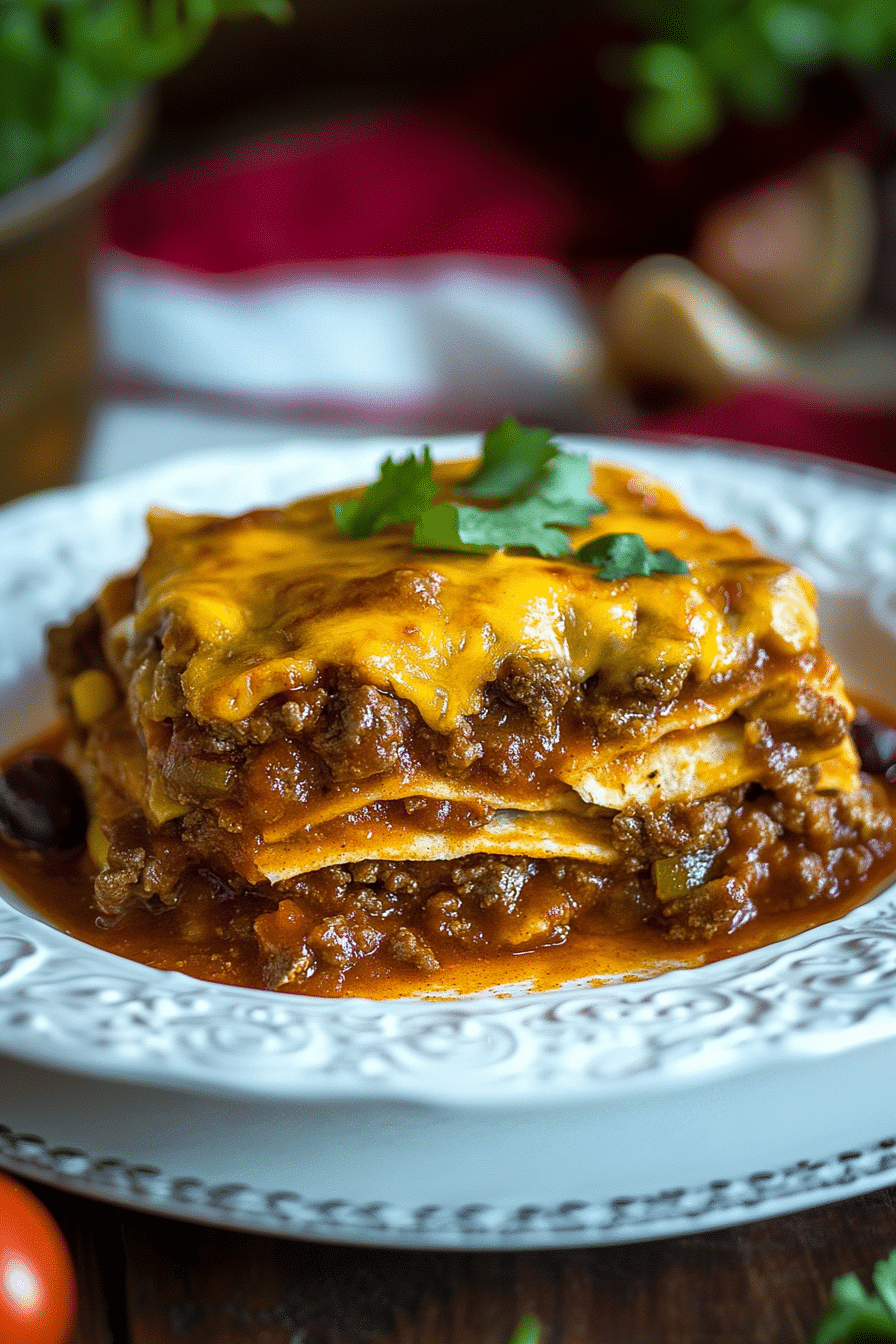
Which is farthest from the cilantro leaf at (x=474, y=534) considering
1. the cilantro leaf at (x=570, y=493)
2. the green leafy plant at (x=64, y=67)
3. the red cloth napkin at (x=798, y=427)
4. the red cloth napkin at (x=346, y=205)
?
the red cloth napkin at (x=346, y=205)

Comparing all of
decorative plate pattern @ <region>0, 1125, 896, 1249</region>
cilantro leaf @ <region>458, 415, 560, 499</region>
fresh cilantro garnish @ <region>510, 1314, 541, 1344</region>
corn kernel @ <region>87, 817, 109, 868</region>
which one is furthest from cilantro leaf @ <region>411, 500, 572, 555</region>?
fresh cilantro garnish @ <region>510, 1314, 541, 1344</region>

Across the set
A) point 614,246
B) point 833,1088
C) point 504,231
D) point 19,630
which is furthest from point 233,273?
point 833,1088

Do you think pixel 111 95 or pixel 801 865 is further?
pixel 111 95

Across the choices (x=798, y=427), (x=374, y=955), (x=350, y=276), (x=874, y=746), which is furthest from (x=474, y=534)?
(x=350, y=276)

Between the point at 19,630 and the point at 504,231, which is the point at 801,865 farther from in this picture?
the point at 504,231

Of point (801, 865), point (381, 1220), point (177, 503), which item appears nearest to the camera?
point (381, 1220)

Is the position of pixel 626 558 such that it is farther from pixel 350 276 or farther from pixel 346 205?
pixel 346 205

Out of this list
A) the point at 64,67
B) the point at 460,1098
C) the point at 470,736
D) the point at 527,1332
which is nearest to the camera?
the point at 527,1332
